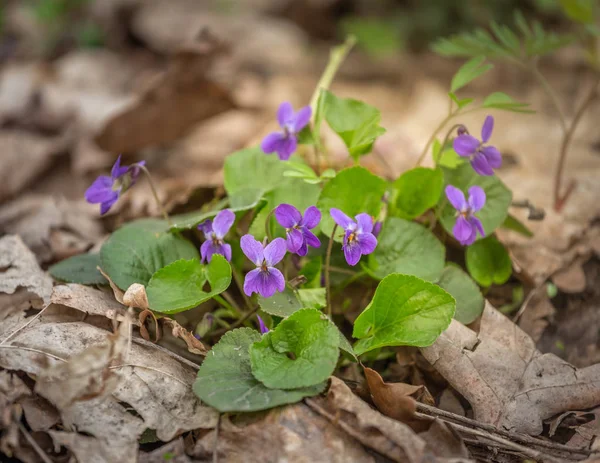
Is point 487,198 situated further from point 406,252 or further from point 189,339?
point 189,339

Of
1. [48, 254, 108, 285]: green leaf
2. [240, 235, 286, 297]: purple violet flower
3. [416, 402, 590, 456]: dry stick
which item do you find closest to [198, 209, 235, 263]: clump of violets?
[240, 235, 286, 297]: purple violet flower

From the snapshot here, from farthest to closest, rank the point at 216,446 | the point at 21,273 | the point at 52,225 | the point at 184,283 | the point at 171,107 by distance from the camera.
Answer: the point at 171,107 → the point at 52,225 → the point at 21,273 → the point at 184,283 → the point at 216,446

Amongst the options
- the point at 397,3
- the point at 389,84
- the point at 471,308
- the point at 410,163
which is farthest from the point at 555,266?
the point at 397,3

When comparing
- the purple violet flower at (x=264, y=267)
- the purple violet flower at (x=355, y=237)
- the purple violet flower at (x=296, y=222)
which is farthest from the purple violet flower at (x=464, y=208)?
the purple violet flower at (x=264, y=267)

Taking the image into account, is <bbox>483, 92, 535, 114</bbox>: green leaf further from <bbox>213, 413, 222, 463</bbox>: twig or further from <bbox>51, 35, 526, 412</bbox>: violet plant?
<bbox>213, 413, 222, 463</bbox>: twig

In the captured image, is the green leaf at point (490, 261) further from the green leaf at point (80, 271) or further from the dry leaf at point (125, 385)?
the green leaf at point (80, 271)

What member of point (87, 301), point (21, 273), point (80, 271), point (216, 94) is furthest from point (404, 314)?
point (216, 94)
